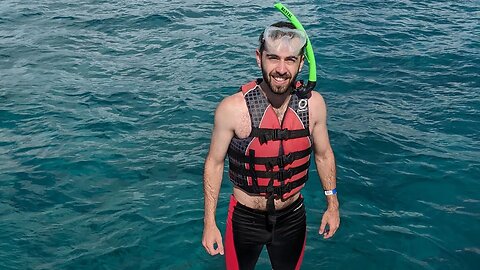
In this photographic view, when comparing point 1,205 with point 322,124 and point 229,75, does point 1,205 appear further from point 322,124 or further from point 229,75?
point 229,75

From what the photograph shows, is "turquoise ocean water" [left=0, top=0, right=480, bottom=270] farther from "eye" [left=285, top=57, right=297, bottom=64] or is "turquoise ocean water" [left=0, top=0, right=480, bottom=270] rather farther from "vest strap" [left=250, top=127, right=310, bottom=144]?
"eye" [left=285, top=57, right=297, bottom=64]

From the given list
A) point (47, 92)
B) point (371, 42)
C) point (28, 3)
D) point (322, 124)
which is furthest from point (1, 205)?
point (28, 3)

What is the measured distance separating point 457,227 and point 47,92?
338 inches

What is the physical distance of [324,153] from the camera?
4.68 meters

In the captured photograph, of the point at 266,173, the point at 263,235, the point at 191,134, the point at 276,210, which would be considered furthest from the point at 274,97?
the point at 191,134

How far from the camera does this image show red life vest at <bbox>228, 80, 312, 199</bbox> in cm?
437

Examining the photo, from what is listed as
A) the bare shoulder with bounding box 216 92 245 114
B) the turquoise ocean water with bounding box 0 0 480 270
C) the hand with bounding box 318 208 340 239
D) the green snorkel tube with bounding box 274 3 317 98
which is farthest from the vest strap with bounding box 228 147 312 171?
the turquoise ocean water with bounding box 0 0 480 270

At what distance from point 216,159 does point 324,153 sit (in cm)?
99

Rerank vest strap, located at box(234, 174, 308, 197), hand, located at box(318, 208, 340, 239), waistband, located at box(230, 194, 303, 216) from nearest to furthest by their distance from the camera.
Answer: vest strap, located at box(234, 174, 308, 197) < waistband, located at box(230, 194, 303, 216) < hand, located at box(318, 208, 340, 239)

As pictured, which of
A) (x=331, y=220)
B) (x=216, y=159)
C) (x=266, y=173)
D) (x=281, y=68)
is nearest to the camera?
(x=281, y=68)

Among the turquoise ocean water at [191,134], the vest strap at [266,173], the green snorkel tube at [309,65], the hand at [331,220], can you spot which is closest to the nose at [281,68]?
the green snorkel tube at [309,65]

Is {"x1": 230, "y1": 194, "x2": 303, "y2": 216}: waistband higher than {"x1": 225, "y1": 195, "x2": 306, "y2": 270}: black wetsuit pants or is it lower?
higher

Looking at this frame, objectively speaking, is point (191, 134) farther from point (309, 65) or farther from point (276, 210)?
point (309, 65)

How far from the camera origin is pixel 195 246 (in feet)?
22.6
